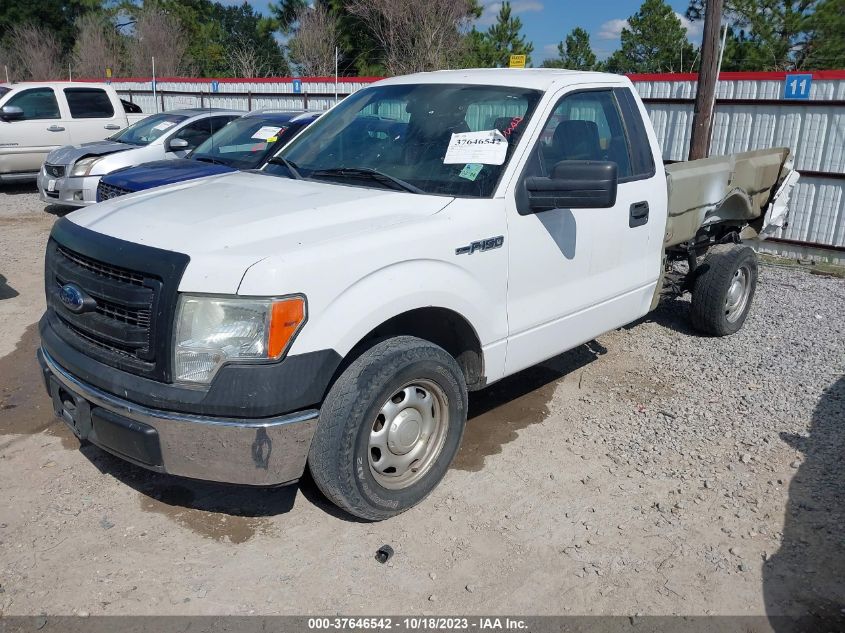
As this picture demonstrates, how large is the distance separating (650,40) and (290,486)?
110ft

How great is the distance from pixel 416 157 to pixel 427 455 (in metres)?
1.58

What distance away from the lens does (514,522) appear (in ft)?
12.3

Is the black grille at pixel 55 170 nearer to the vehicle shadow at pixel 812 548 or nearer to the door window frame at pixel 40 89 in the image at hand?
the door window frame at pixel 40 89

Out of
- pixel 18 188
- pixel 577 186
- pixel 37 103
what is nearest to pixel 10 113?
pixel 37 103

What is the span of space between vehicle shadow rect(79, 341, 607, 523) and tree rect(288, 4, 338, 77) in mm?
27564

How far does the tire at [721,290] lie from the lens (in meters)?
6.18

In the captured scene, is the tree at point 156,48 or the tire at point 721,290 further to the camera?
the tree at point 156,48

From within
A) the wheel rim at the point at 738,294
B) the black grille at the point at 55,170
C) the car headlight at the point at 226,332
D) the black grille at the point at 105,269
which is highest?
the black grille at the point at 105,269

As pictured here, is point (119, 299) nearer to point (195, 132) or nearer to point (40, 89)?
point (195, 132)

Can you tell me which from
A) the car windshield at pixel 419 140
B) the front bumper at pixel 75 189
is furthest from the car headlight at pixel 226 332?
the front bumper at pixel 75 189

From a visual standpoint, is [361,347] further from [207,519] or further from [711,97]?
[711,97]

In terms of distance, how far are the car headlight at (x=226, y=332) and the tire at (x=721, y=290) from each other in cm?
425

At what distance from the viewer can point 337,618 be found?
3078mm

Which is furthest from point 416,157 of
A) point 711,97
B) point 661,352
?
point 711,97
